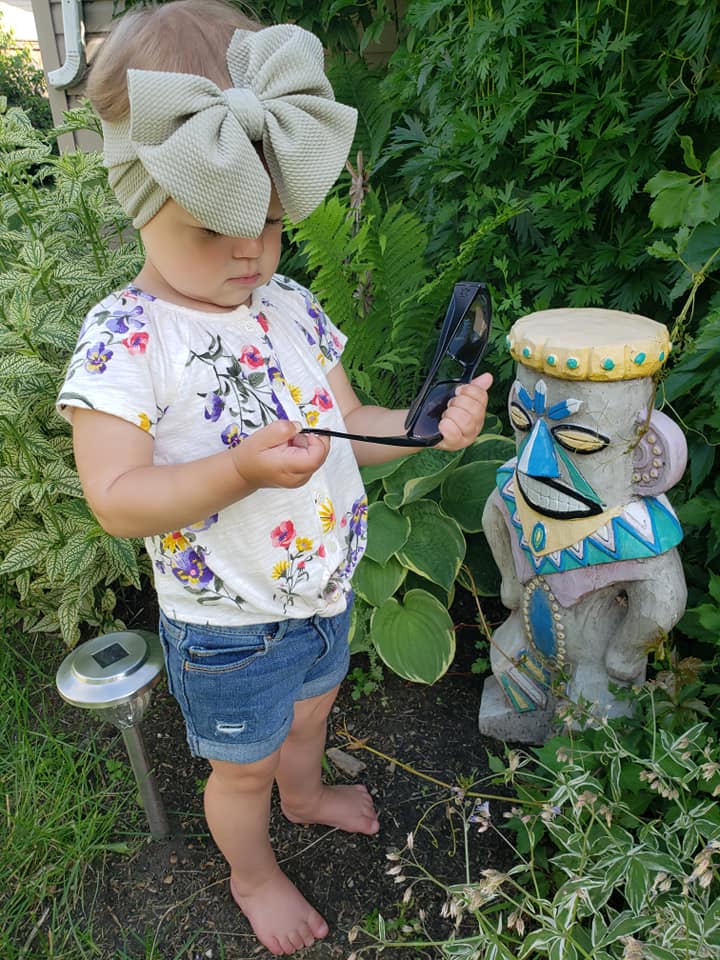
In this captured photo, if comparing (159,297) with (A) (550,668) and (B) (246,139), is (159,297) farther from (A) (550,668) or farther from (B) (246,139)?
(A) (550,668)

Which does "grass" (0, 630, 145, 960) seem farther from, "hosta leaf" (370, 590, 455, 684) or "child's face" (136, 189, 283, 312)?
"child's face" (136, 189, 283, 312)

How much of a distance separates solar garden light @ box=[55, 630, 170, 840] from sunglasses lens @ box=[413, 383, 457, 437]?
0.91 meters

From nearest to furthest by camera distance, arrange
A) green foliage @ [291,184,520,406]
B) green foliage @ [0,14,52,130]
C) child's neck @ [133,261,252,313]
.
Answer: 1. child's neck @ [133,261,252,313]
2. green foliage @ [291,184,520,406]
3. green foliage @ [0,14,52,130]

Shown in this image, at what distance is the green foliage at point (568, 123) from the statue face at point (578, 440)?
18.7 inches

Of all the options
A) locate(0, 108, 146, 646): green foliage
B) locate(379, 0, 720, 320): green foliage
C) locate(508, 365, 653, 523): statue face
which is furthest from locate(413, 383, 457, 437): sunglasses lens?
locate(0, 108, 146, 646): green foliage

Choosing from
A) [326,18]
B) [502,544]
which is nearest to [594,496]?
[502,544]

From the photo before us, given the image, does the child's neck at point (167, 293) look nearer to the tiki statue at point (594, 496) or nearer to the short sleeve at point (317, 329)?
the short sleeve at point (317, 329)

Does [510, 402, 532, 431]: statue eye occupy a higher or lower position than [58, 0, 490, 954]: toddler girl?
lower

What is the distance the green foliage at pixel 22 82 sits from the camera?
33.5ft

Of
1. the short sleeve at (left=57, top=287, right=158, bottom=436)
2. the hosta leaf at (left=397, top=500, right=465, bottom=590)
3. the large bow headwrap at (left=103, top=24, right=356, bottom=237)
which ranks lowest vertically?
the hosta leaf at (left=397, top=500, right=465, bottom=590)

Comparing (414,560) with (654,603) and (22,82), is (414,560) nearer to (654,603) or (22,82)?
(654,603)

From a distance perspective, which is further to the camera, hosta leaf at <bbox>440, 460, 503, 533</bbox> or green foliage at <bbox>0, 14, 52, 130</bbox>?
green foliage at <bbox>0, 14, 52, 130</bbox>

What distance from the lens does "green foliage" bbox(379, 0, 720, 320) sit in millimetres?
1857

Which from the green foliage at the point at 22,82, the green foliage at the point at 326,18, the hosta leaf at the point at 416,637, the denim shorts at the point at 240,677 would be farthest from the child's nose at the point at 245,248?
the green foliage at the point at 22,82
